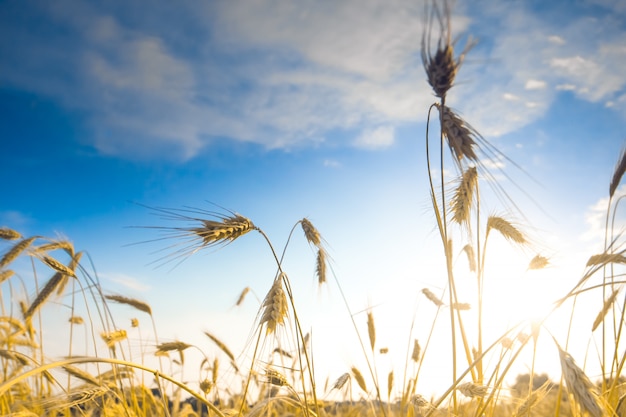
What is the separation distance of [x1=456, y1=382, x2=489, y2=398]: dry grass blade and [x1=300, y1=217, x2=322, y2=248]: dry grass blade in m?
1.40

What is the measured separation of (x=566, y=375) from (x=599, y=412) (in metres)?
0.16

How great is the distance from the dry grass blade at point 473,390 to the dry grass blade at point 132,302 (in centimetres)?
345

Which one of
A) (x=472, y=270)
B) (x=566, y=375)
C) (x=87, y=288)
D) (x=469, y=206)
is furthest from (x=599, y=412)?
(x=87, y=288)

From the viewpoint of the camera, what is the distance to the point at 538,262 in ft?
10.2

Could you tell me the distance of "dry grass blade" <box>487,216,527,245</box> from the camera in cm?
285

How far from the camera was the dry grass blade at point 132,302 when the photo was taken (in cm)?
422

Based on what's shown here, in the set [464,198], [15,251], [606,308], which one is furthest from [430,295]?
[15,251]

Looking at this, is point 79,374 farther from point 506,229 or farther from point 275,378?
point 506,229

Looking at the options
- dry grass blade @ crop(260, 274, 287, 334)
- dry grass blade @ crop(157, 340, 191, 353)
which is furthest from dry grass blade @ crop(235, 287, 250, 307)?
dry grass blade @ crop(260, 274, 287, 334)

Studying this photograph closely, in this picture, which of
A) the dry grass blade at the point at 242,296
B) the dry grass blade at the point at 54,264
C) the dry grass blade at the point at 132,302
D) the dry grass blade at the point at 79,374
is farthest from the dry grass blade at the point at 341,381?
the dry grass blade at the point at 242,296

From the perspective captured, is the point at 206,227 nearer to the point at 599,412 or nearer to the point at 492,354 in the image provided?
the point at 599,412

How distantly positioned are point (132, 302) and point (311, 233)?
8.43ft

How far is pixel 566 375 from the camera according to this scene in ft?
4.53

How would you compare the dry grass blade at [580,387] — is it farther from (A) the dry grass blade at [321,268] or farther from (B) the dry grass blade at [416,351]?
(B) the dry grass blade at [416,351]
